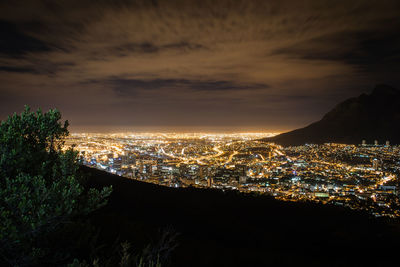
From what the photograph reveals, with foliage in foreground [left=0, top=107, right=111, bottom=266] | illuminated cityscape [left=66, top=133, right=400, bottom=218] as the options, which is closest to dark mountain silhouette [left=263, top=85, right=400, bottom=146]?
illuminated cityscape [left=66, top=133, right=400, bottom=218]

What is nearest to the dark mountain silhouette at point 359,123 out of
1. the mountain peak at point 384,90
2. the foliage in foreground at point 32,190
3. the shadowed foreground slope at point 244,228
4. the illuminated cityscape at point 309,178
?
the mountain peak at point 384,90

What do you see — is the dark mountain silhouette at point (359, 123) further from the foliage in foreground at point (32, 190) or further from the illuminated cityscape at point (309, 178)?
the foliage in foreground at point (32, 190)

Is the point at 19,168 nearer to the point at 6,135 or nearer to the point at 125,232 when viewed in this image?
the point at 6,135

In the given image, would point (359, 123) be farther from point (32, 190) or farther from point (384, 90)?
point (32, 190)

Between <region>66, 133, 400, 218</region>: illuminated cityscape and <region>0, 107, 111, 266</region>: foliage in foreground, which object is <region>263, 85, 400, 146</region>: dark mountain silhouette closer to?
<region>66, 133, 400, 218</region>: illuminated cityscape

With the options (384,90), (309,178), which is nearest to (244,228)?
(309,178)
